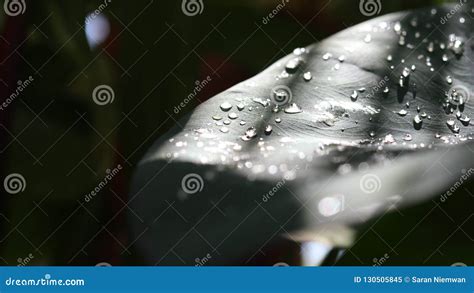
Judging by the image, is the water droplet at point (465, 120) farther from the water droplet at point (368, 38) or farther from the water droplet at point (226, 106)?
the water droplet at point (226, 106)

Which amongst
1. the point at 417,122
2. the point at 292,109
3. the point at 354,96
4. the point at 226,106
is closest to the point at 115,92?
the point at 226,106

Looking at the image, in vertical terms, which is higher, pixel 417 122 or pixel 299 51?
pixel 299 51

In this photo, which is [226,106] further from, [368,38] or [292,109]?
[368,38]

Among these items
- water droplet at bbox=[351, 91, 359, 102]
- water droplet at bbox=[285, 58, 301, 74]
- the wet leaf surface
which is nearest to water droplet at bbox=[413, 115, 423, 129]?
the wet leaf surface

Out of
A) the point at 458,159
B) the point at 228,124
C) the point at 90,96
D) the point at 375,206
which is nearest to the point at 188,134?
the point at 228,124

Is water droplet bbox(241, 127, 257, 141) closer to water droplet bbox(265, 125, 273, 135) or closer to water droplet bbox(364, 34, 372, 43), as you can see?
water droplet bbox(265, 125, 273, 135)

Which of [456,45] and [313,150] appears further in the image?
[456,45]
